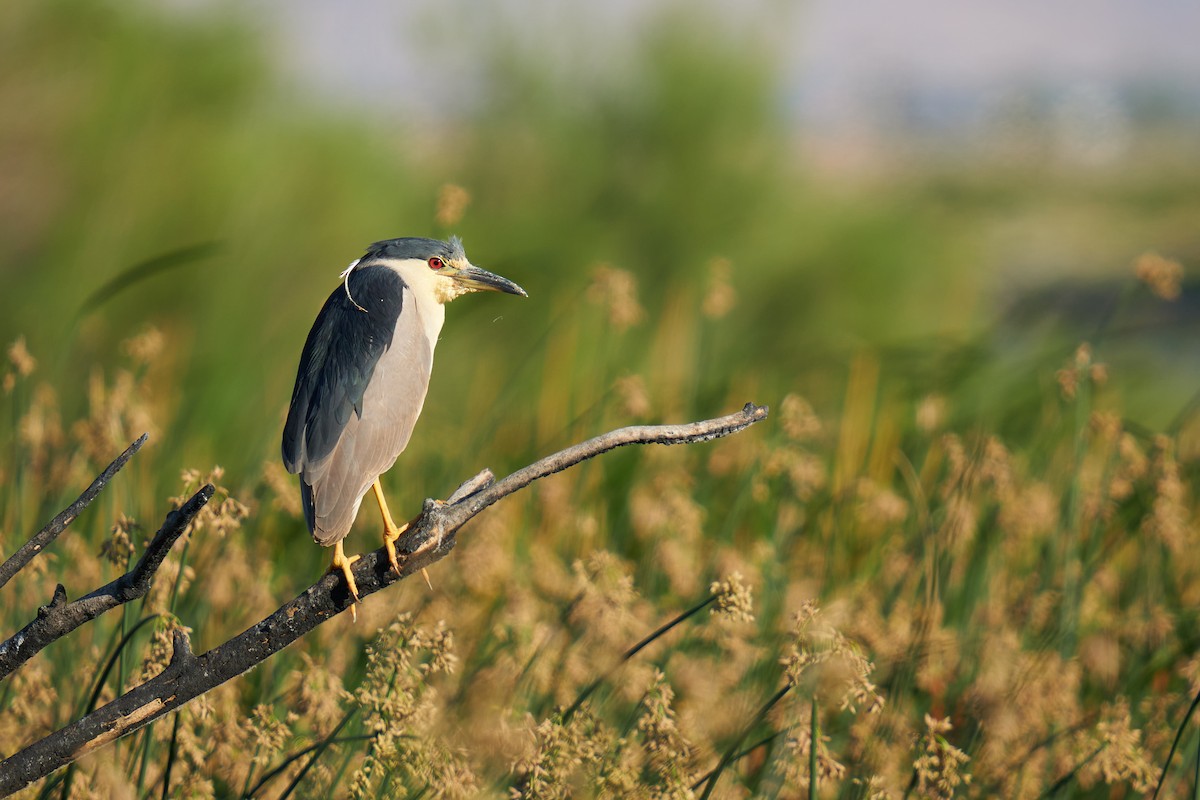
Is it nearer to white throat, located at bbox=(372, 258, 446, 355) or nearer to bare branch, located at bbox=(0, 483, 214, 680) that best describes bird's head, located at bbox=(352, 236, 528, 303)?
white throat, located at bbox=(372, 258, 446, 355)

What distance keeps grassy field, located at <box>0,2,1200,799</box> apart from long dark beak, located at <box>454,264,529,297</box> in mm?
233

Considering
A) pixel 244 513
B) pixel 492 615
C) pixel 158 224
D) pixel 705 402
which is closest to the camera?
pixel 244 513

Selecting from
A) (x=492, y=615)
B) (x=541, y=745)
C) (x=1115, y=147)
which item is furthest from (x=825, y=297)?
(x=1115, y=147)

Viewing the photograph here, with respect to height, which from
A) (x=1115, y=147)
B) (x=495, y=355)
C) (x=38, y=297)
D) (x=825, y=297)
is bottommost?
(x=1115, y=147)

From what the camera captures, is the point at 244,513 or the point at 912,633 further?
the point at 912,633

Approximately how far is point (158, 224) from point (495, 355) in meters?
1.73

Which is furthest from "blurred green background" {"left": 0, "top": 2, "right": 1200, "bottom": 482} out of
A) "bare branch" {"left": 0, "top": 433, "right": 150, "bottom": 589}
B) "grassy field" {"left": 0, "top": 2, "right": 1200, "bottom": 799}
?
"bare branch" {"left": 0, "top": 433, "right": 150, "bottom": 589}

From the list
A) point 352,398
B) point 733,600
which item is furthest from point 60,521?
point 733,600

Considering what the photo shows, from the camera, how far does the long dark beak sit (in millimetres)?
2092

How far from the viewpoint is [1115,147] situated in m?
15.1

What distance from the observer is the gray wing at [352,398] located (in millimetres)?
1719

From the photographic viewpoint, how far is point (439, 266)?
2.11 m

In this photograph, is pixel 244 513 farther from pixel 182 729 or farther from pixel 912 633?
pixel 912 633

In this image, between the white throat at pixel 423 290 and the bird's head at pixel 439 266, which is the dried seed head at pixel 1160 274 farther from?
the white throat at pixel 423 290
